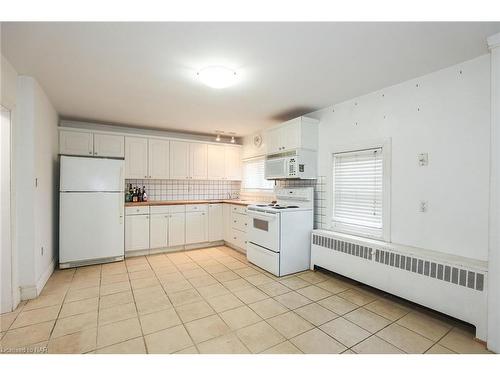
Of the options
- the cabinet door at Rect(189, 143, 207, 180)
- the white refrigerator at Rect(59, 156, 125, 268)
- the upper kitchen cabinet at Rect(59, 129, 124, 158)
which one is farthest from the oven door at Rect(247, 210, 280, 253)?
the upper kitchen cabinet at Rect(59, 129, 124, 158)

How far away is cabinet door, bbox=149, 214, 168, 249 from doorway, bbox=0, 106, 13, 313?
2.03 meters

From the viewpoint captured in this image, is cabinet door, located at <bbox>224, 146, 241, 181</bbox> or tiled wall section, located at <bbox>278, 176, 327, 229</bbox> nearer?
tiled wall section, located at <bbox>278, 176, 327, 229</bbox>

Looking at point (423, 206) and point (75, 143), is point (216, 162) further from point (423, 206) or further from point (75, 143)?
point (423, 206)

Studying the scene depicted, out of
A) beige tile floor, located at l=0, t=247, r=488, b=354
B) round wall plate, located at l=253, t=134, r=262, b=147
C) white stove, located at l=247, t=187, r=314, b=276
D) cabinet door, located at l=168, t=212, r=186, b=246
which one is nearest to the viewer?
beige tile floor, located at l=0, t=247, r=488, b=354

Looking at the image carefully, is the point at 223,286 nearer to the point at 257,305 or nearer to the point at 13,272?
the point at 257,305

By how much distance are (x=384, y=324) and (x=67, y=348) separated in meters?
2.59

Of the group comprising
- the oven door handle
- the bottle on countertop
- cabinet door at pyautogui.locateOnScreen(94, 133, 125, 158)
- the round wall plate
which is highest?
the round wall plate

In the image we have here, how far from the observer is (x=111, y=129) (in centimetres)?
453

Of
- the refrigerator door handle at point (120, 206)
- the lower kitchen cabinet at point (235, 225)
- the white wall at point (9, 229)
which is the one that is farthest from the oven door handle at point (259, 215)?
the white wall at point (9, 229)

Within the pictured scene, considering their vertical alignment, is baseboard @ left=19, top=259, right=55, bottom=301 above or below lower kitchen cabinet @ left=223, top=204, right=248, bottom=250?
below

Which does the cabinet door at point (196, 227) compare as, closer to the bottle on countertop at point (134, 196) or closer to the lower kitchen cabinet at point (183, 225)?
the lower kitchen cabinet at point (183, 225)

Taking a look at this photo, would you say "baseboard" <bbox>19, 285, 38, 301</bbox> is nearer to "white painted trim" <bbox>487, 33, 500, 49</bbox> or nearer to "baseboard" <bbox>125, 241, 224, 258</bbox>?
"baseboard" <bbox>125, 241, 224, 258</bbox>

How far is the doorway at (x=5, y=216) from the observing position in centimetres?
229

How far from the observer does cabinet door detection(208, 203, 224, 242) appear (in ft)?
15.9
